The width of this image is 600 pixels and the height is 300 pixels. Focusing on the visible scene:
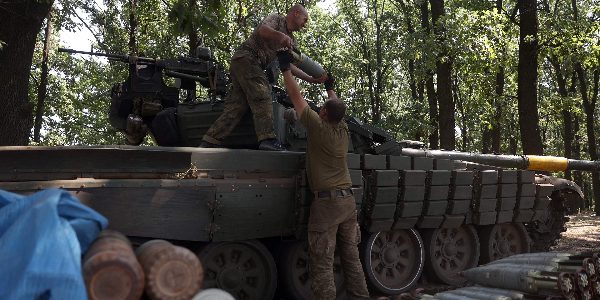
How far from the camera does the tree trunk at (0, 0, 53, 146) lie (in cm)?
934

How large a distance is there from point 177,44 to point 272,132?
19385mm

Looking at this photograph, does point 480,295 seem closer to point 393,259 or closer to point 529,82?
point 393,259

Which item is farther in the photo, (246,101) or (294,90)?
(246,101)

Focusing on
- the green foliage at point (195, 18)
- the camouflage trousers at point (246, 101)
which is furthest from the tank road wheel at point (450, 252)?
the green foliage at point (195, 18)

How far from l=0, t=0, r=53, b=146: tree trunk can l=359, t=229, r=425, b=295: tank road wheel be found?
7004 millimetres

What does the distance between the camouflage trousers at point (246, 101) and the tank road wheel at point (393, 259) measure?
2.23 metres

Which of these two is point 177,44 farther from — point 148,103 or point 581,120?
point 581,120

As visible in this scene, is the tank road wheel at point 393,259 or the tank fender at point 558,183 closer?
the tank road wheel at point 393,259

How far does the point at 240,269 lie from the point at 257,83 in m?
2.23

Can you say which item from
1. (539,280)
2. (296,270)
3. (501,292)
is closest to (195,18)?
(296,270)

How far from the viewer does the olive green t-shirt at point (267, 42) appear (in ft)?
20.8

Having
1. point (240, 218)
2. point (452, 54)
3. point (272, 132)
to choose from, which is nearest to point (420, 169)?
point (272, 132)

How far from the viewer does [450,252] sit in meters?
7.92

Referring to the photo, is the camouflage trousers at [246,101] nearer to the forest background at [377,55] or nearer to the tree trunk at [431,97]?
the forest background at [377,55]
